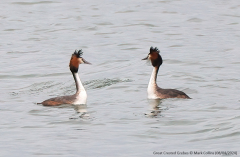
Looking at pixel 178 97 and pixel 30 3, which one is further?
pixel 30 3

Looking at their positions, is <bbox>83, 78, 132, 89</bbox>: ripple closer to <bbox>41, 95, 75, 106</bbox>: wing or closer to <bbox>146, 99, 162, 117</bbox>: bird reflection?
<bbox>146, 99, 162, 117</bbox>: bird reflection

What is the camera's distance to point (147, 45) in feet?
79.5

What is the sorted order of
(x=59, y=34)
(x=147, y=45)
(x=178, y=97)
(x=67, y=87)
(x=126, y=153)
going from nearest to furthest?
(x=126, y=153), (x=178, y=97), (x=67, y=87), (x=147, y=45), (x=59, y=34)

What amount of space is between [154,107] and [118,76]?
4374mm

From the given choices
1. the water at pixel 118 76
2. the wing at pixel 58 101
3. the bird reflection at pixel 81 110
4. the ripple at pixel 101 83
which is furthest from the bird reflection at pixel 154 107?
the ripple at pixel 101 83

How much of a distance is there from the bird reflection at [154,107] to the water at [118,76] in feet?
0.07

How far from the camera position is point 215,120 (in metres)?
13.2

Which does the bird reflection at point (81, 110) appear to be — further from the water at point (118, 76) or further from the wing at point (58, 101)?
the wing at point (58, 101)

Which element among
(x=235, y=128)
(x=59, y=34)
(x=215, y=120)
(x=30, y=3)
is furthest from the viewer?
(x=30, y=3)

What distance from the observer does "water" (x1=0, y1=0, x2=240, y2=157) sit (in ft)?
38.7

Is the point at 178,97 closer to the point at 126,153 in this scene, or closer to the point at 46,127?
the point at 46,127

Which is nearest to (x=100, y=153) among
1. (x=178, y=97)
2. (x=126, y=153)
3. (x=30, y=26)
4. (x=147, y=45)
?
(x=126, y=153)

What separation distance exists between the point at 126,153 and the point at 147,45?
13.6 m

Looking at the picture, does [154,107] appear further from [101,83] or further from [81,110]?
[101,83]
